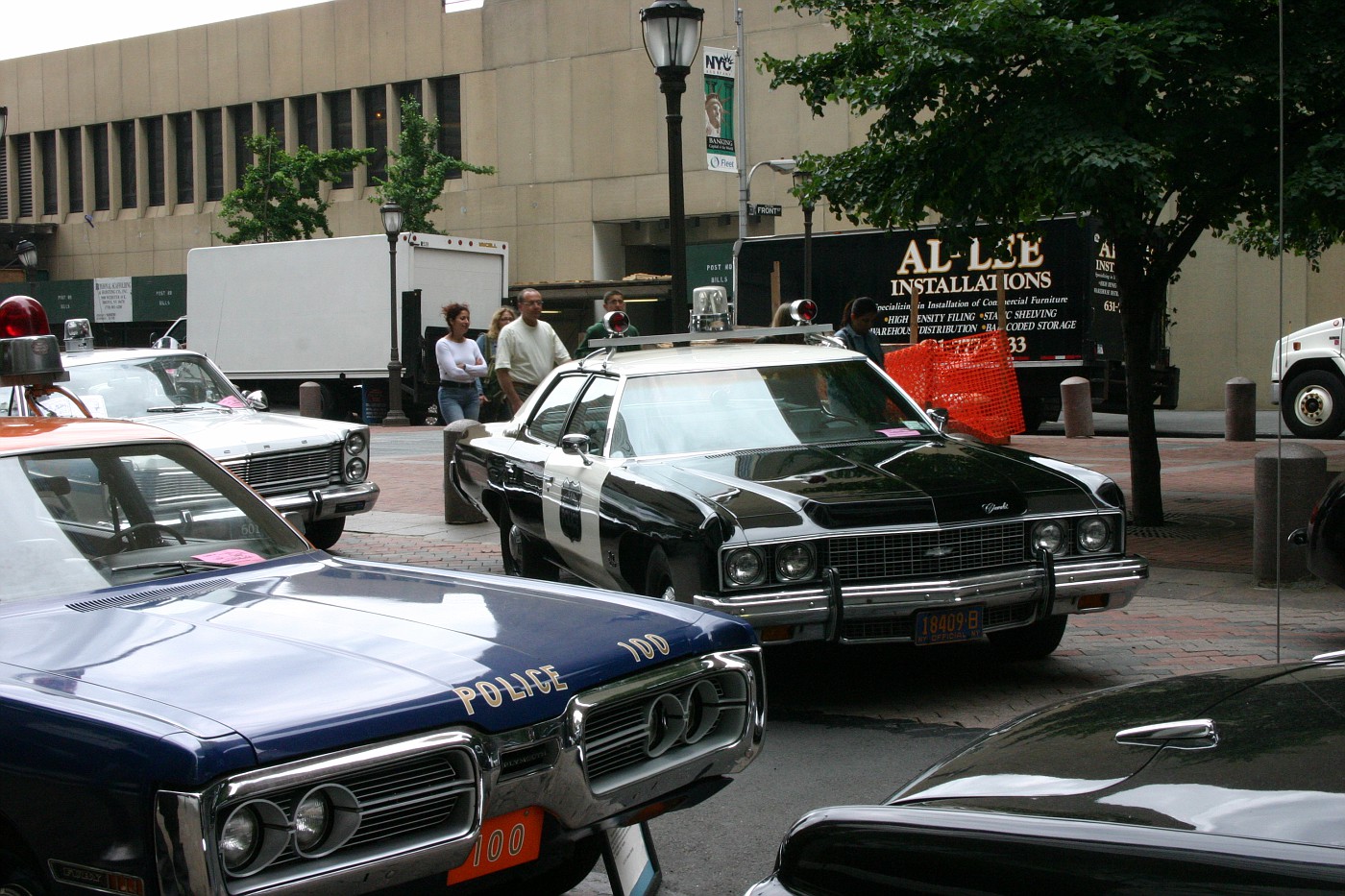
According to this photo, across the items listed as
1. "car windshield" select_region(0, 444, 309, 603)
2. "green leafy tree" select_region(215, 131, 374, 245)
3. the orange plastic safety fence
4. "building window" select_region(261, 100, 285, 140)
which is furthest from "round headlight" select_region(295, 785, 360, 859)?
"building window" select_region(261, 100, 285, 140)

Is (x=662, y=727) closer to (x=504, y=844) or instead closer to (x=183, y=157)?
(x=504, y=844)

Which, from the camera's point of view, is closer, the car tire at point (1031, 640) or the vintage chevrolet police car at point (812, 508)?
the vintage chevrolet police car at point (812, 508)

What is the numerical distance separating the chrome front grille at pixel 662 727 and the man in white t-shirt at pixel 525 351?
903 cm

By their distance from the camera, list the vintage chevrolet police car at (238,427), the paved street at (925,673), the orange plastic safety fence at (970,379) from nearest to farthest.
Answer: the paved street at (925,673) < the vintage chevrolet police car at (238,427) < the orange plastic safety fence at (970,379)

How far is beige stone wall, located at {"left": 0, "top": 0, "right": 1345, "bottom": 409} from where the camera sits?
29750 mm

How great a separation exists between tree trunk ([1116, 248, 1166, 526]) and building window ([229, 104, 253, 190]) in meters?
38.7

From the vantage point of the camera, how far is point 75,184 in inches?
1929

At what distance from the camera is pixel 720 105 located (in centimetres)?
2147

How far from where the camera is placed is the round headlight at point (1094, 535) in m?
6.21

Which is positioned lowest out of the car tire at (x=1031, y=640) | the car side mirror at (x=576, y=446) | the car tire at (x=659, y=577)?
the car tire at (x=1031, y=640)

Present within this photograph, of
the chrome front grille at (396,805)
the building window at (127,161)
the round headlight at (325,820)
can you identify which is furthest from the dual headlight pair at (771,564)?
the building window at (127,161)

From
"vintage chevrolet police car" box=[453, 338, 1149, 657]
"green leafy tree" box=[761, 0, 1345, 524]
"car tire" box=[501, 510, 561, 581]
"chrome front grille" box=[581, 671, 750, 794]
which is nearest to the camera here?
"chrome front grille" box=[581, 671, 750, 794]

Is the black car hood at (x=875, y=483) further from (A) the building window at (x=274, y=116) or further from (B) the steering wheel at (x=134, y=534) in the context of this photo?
(A) the building window at (x=274, y=116)

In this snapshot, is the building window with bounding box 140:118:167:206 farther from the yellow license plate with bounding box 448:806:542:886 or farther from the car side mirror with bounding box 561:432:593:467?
the yellow license plate with bounding box 448:806:542:886
